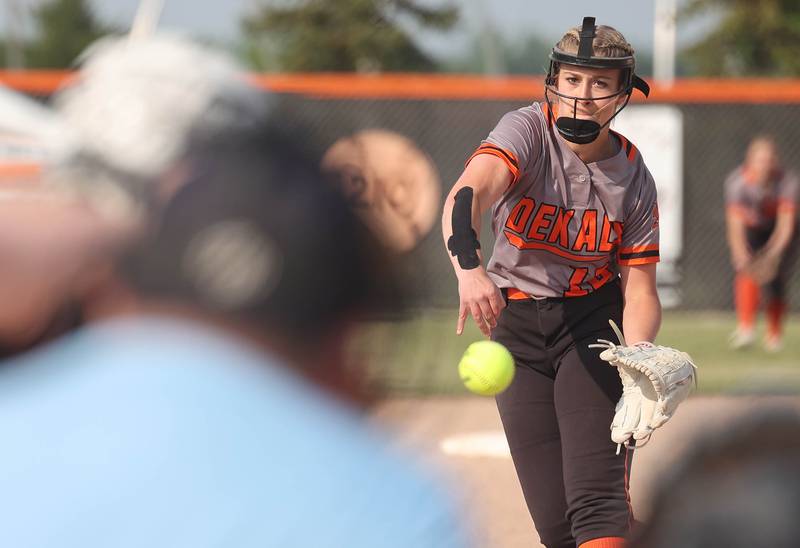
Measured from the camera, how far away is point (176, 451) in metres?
1.52

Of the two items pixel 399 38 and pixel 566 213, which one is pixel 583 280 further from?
pixel 399 38

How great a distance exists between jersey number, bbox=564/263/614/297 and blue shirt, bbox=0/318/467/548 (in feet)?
6.94

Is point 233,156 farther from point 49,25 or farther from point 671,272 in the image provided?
point 49,25

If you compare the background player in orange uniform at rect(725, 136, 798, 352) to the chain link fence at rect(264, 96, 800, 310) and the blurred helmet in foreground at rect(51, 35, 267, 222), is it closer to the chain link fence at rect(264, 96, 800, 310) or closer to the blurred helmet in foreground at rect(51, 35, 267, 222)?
the chain link fence at rect(264, 96, 800, 310)

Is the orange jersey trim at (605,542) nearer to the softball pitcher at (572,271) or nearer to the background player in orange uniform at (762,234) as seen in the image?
the softball pitcher at (572,271)

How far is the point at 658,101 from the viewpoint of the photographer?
12.7 m

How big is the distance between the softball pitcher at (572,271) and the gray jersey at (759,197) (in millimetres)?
7844

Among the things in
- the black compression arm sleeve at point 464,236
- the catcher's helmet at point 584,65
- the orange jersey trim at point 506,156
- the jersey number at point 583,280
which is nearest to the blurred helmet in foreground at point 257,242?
the black compression arm sleeve at point 464,236

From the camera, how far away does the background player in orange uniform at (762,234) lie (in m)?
11.1

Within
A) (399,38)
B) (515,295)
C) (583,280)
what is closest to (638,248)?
(583,280)

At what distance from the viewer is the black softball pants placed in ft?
11.4

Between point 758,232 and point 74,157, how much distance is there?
10.7 m

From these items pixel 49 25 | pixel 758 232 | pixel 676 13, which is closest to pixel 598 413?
pixel 758 232

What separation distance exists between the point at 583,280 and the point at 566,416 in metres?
0.45
